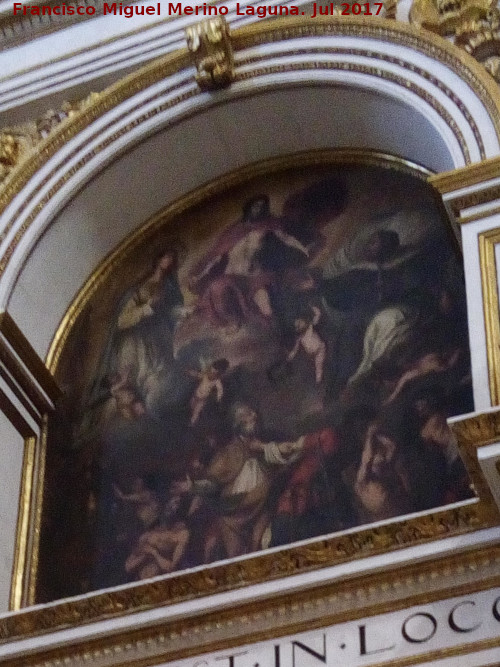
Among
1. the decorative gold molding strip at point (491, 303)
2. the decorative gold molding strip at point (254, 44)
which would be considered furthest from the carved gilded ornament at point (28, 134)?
the decorative gold molding strip at point (491, 303)

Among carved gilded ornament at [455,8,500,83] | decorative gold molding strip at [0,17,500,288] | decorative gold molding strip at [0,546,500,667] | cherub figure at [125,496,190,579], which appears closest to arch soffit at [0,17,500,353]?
decorative gold molding strip at [0,17,500,288]

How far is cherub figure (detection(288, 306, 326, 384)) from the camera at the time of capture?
6.68 meters

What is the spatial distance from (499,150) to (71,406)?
2.85m

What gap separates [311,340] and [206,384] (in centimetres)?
65

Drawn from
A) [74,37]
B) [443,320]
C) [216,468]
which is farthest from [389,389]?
[74,37]

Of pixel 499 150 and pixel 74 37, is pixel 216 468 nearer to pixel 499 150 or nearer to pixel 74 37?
pixel 499 150

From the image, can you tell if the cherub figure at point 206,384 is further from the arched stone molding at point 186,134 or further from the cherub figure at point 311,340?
the arched stone molding at point 186,134

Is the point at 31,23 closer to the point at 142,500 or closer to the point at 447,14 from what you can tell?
the point at 447,14

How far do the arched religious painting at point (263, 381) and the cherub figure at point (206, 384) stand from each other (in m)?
0.01

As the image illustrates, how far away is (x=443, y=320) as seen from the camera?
6.52m

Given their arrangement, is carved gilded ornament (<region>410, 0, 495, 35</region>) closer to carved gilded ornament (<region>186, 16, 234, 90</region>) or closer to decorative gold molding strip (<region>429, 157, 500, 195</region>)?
carved gilded ornament (<region>186, 16, 234, 90</region>)

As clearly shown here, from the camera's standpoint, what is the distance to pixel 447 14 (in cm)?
723

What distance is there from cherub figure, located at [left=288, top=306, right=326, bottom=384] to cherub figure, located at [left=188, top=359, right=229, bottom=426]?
1.38ft

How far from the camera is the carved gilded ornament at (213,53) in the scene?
7.51 m
